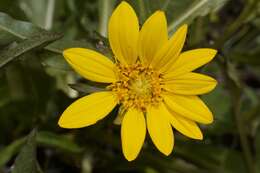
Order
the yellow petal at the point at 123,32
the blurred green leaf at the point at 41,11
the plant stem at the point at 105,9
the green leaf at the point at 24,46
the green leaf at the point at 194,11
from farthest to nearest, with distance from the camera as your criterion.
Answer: the blurred green leaf at the point at 41,11, the plant stem at the point at 105,9, the green leaf at the point at 194,11, the green leaf at the point at 24,46, the yellow petal at the point at 123,32

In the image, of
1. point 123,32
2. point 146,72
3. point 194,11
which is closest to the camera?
point 123,32

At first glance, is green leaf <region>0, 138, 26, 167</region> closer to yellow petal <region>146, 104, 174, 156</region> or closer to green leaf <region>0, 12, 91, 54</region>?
green leaf <region>0, 12, 91, 54</region>

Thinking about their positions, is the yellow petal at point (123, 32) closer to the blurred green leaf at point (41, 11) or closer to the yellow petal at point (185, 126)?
the yellow petal at point (185, 126)

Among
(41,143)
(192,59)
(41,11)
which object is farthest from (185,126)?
(41,11)

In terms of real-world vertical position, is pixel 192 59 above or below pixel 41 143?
above

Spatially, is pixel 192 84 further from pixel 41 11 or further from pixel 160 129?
pixel 41 11

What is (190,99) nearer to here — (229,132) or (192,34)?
(192,34)

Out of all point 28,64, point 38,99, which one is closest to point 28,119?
point 38,99

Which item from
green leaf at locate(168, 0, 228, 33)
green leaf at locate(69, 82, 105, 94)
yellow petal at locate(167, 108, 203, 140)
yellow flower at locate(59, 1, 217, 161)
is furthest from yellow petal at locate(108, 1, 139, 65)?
green leaf at locate(168, 0, 228, 33)

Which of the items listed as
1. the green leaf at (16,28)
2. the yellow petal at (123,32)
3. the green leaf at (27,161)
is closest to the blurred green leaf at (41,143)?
the green leaf at (27,161)
